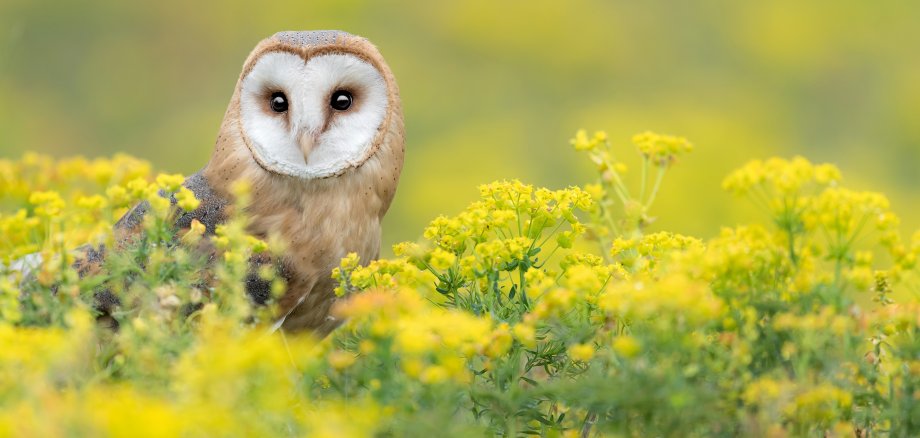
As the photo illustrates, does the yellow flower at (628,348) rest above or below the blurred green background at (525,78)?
below

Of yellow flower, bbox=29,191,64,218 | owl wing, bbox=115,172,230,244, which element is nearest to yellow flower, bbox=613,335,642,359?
yellow flower, bbox=29,191,64,218

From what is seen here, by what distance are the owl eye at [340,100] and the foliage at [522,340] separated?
64 cm

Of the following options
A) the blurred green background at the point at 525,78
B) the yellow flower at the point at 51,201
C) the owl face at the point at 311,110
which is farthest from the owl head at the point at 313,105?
the blurred green background at the point at 525,78

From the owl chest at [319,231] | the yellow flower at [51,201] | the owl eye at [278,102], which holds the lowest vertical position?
the yellow flower at [51,201]

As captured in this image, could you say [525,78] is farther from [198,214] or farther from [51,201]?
[51,201]

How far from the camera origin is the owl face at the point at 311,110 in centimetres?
264

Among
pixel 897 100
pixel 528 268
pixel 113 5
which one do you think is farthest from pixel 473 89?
pixel 528 268

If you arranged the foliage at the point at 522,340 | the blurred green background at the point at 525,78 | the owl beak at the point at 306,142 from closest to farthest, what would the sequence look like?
1. the foliage at the point at 522,340
2. the owl beak at the point at 306,142
3. the blurred green background at the point at 525,78

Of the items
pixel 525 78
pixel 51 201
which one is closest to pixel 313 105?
pixel 51 201

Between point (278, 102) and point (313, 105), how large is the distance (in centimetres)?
13

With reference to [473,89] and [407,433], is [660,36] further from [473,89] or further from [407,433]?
[407,433]

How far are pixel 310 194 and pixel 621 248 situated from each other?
2.68 ft

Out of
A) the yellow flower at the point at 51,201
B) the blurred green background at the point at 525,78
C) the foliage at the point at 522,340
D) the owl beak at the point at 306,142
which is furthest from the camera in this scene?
the blurred green background at the point at 525,78

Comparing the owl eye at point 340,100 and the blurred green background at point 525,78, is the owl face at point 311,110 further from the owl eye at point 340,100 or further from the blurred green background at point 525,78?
the blurred green background at point 525,78
